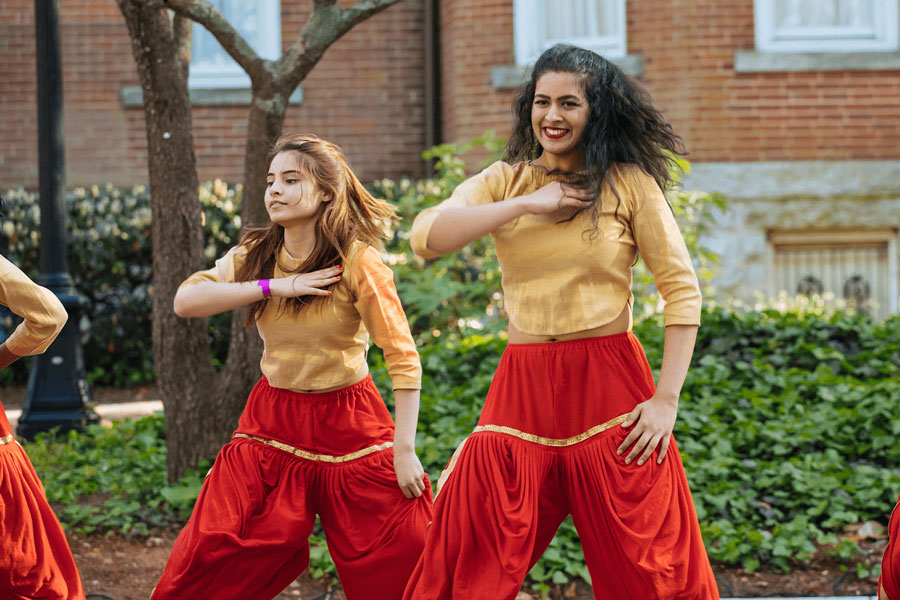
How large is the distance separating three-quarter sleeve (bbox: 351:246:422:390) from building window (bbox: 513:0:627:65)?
6.80m

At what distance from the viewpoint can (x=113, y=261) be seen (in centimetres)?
913

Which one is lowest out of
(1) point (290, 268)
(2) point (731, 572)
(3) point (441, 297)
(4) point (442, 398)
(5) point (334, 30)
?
(2) point (731, 572)

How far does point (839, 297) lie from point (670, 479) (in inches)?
288

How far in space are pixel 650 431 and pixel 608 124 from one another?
0.90m

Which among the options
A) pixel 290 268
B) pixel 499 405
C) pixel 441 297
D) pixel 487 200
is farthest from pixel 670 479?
pixel 441 297

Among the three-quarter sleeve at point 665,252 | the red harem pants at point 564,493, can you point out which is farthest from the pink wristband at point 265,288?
the three-quarter sleeve at point 665,252

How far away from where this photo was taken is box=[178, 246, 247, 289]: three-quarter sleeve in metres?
3.63

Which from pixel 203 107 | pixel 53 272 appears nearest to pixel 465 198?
pixel 53 272

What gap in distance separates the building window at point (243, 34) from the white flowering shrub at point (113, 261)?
5.92 feet

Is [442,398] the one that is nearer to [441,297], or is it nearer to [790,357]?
[441,297]

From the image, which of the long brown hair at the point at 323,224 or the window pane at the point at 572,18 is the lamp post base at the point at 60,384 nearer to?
the long brown hair at the point at 323,224

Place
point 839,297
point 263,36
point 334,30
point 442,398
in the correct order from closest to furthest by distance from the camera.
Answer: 1. point 334,30
2. point 442,398
3. point 839,297
4. point 263,36

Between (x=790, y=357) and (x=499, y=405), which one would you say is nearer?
(x=499, y=405)

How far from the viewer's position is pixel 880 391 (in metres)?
6.08
